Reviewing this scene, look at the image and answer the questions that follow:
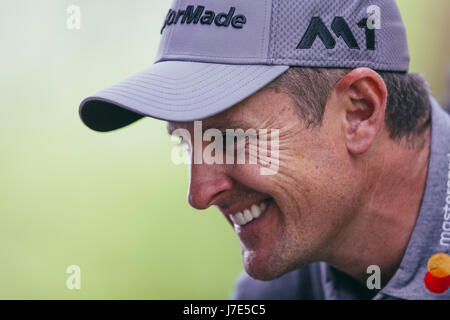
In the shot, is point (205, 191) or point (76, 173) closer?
point (205, 191)

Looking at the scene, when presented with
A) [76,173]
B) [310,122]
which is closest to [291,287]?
[310,122]

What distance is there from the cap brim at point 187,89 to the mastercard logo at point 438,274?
571mm

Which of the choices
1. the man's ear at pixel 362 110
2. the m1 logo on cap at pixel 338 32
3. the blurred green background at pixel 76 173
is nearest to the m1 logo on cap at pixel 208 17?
the m1 logo on cap at pixel 338 32

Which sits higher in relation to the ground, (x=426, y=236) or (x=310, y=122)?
(x=310, y=122)

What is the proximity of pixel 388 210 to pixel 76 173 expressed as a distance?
1.83 m

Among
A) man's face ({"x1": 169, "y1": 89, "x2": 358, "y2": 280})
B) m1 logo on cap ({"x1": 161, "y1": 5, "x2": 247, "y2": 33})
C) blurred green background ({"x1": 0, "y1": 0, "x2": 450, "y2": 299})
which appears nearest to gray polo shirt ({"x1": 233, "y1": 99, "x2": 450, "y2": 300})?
man's face ({"x1": 169, "y1": 89, "x2": 358, "y2": 280})

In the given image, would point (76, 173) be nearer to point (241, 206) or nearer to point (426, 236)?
point (241, 206)

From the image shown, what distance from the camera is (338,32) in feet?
3.58

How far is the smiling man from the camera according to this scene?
3.50 ft

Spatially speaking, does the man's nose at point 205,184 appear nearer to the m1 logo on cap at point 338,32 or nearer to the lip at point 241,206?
the lip at point 241,206

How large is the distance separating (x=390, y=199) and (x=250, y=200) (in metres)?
0.35

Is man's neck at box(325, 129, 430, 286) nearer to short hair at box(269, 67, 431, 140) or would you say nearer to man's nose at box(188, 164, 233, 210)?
short hair at box(269, 67, 431, 140)

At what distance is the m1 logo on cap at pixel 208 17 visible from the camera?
107 cm

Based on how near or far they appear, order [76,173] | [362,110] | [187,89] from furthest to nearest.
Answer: [76,173] < [362,110] < [187,89]
